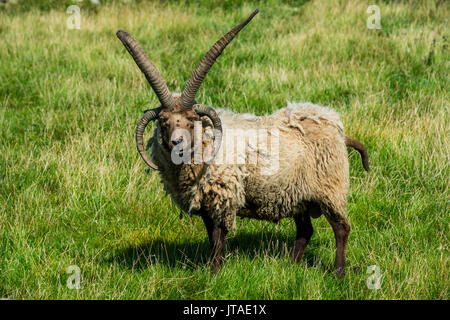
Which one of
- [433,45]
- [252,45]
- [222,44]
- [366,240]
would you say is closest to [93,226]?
[222,44]

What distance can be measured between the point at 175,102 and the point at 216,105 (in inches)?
133

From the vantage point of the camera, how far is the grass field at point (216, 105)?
A: 4141 millimetres

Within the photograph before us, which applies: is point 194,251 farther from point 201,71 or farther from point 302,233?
point 201,71

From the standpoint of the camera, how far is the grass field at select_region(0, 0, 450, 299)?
4.14 metres

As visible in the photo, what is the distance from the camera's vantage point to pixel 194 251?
483 cm

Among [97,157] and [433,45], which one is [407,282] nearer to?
[97,157]

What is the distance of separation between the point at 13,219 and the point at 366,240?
136 inches

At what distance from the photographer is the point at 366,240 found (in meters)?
4.83

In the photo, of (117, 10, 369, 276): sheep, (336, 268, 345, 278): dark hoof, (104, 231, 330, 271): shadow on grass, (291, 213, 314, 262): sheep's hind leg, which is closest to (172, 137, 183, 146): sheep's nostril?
(117, 10, 369, 276): sheep

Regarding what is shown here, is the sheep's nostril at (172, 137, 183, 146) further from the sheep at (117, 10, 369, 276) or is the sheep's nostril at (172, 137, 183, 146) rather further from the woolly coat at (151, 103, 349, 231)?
the woolly coat at (151, 103, 349, 231)

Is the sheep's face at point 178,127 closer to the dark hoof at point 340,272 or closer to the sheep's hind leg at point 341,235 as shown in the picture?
the sheep's hind leg at point 341,235

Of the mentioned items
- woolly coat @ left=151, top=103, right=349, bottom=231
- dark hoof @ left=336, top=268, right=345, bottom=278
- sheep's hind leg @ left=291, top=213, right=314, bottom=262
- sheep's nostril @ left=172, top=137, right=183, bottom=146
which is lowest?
dark hoof @ left=336, top=268, right=345, bottom=278

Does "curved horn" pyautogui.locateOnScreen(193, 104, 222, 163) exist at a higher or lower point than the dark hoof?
higher
